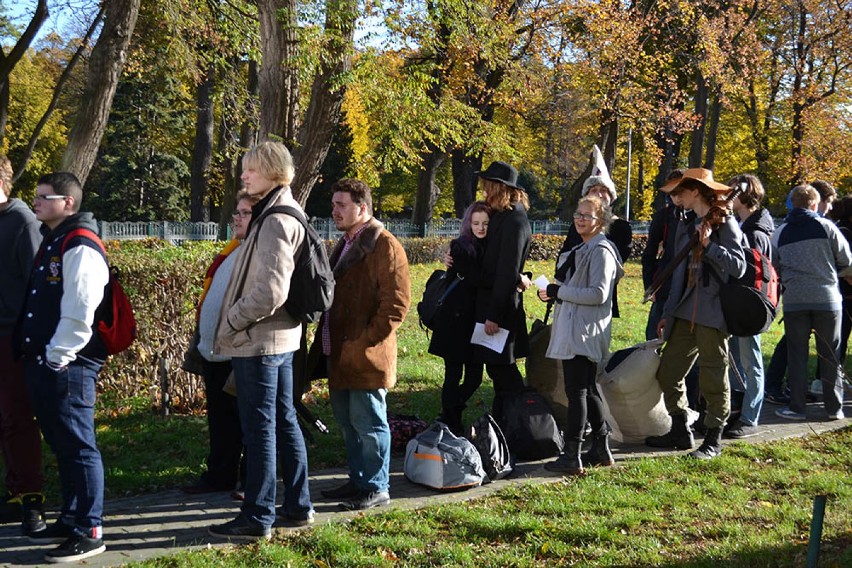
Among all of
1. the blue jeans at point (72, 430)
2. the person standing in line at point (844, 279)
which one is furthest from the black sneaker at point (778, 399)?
the blue jeans at point (72, 430)

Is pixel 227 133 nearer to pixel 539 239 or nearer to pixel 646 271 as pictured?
pixel 646 271

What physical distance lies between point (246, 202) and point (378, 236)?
86cm

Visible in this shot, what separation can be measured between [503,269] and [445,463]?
1464 millimetres

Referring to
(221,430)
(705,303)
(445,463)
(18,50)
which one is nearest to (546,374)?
(705,303)

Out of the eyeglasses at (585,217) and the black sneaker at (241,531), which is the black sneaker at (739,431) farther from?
the black sneaker at (241,531)

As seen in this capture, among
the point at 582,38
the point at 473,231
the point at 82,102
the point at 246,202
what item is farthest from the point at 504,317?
the point at 582,38

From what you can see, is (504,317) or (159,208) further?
(159,208)

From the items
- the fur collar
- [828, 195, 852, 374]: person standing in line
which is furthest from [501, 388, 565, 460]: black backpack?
[828, 195, 852, 374]: person standing in line

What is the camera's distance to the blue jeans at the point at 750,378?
7.74 m

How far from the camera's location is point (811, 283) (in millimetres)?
7992

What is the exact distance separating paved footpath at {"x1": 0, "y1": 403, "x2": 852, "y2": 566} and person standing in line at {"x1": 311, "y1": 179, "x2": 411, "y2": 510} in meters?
0.33

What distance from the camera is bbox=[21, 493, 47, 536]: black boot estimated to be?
4.89m

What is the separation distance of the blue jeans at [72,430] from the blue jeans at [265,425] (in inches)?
30.6

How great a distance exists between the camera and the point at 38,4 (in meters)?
14.5
